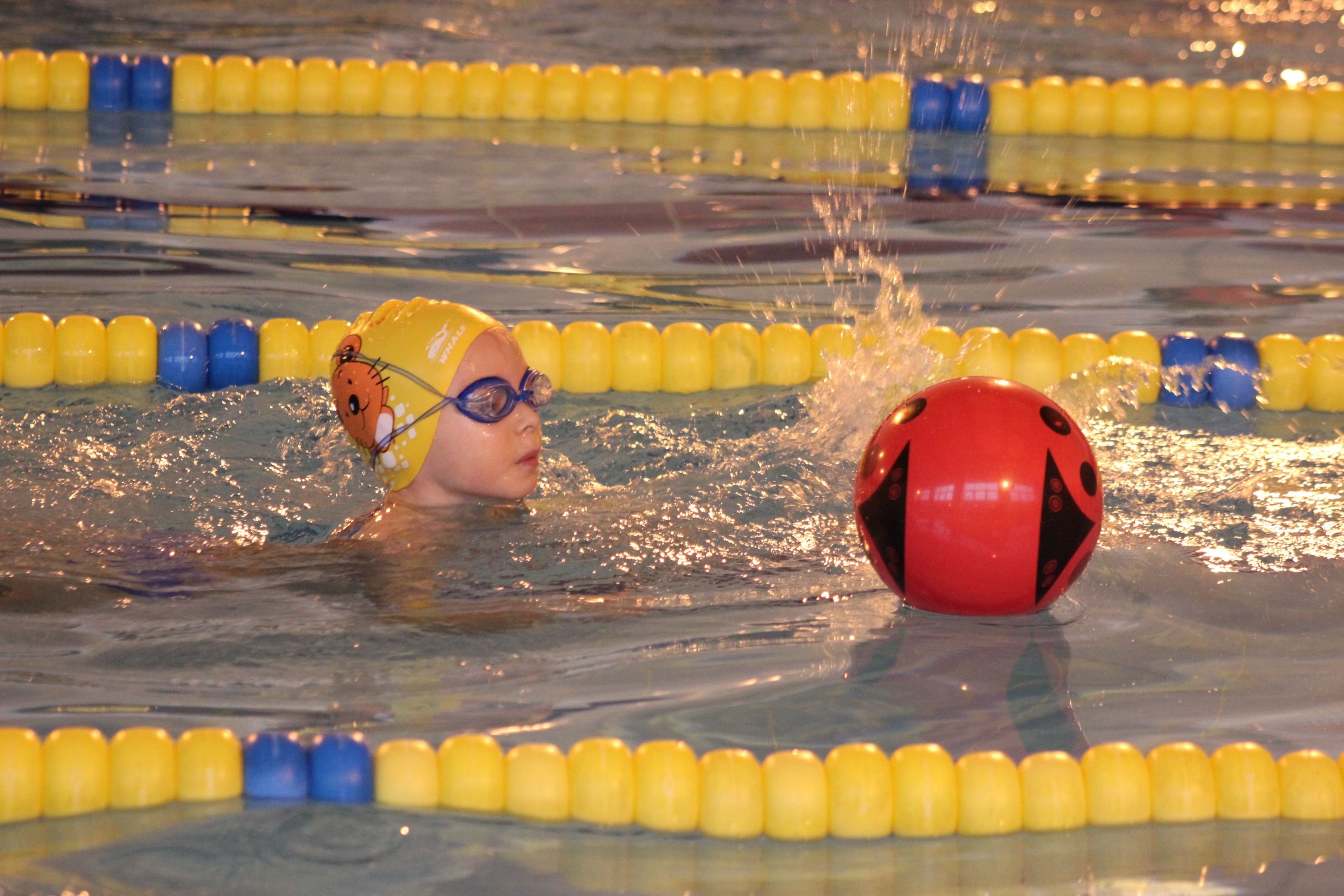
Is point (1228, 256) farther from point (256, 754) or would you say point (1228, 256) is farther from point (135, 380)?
point (256, 754)

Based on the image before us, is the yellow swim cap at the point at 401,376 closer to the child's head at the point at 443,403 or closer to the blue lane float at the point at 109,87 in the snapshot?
the child's head at the point at 443,403

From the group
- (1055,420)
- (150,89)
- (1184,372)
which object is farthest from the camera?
(150,89)

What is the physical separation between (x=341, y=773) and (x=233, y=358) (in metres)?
2.18

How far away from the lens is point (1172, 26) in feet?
32.8

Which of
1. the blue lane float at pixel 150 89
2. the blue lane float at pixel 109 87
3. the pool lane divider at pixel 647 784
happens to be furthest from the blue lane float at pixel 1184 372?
the blue lane float at pixel 109 87

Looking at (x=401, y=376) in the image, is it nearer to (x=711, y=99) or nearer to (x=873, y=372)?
(x=873, y=372)

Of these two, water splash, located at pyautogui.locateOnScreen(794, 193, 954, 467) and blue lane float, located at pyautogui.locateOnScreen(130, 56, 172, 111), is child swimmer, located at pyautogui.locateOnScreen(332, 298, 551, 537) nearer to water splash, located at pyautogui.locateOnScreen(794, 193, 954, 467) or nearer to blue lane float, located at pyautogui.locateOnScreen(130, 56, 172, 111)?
water splash, located at pyautogui.locateOnScreen(794, 193, 954, 467)

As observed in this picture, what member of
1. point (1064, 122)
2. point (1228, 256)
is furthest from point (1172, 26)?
point (1228, 256)

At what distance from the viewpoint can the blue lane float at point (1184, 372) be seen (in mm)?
4293

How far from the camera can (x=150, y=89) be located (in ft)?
22.6

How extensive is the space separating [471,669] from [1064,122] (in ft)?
17.0

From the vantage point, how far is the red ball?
8.77 feet

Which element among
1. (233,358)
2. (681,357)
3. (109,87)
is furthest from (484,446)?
(109,87)

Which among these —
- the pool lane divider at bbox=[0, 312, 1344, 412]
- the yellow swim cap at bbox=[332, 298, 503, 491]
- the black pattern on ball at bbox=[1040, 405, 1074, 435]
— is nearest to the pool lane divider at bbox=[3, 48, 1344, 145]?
the pool lane divider at bbox=[0, 312, 1344, 412]
